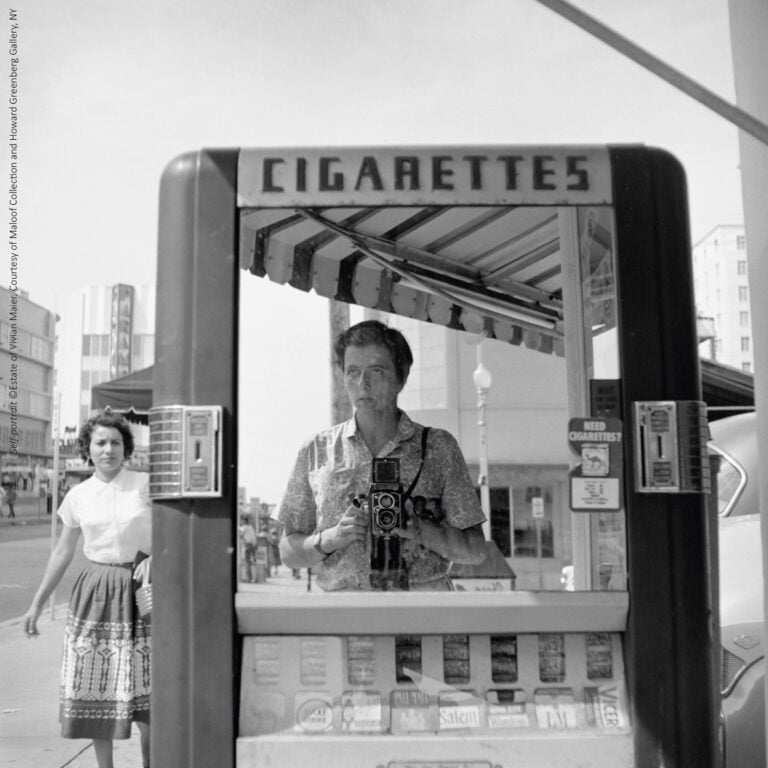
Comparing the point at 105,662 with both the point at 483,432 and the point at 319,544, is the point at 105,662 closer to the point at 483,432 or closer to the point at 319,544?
the point at 319,544

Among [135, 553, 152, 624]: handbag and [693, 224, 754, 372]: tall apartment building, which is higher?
[693, 224, 754, 372]: tall apartment building

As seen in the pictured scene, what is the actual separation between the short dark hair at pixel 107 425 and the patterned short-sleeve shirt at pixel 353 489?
7.91 ft

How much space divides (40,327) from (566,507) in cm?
1034

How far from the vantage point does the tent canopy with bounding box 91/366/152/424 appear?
8.14 metres

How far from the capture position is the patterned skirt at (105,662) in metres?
4.31

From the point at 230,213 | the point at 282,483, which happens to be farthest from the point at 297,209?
the point at 282,483

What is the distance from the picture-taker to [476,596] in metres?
2.06

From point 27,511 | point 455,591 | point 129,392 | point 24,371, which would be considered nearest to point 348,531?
point 455,591

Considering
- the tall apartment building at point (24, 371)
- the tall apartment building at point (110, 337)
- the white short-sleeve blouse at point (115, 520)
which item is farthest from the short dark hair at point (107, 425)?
the tall apartment building at point (110, 337)

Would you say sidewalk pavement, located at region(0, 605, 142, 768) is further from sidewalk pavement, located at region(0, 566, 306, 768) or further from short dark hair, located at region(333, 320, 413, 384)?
short dark hair, located at region(333, 320, 413, 384)

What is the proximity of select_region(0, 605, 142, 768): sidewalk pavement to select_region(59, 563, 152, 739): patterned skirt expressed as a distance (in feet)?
3.34

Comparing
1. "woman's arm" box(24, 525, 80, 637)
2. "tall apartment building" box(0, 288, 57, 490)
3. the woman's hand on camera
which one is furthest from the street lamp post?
"tall apartment building" box(0, 288, 57, 490)

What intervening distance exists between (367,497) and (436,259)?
42.0 inches

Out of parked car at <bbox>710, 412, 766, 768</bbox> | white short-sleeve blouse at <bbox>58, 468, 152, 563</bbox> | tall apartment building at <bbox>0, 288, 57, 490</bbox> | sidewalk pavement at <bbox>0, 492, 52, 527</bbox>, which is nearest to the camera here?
parked car at <bbox>710, 412, 766, 768</bbox>
